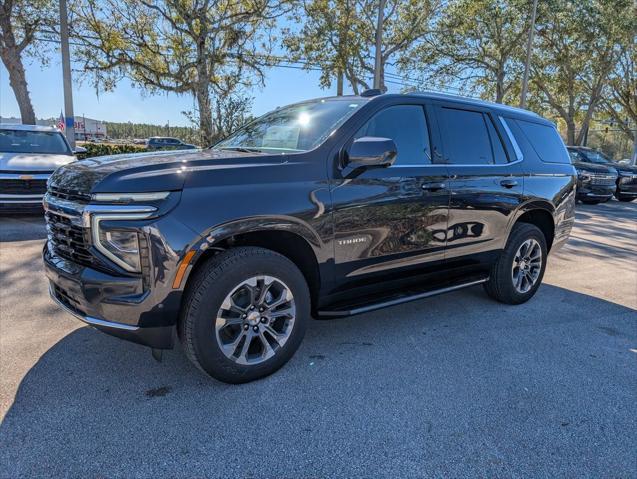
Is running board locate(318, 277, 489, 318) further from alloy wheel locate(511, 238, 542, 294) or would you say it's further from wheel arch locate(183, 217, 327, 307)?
alloy wheel locate(511, 238, 542, 294)

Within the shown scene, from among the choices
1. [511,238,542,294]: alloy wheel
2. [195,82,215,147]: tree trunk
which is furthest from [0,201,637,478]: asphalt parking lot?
[195,82,215,147]: tree trunk

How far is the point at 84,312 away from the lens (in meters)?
2.55

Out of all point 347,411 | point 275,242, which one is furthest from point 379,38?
point 347,411

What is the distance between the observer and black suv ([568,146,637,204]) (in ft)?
48.8

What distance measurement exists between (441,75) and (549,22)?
625 centimetres

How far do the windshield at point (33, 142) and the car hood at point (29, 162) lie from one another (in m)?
0.44

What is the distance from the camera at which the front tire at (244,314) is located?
2.57m

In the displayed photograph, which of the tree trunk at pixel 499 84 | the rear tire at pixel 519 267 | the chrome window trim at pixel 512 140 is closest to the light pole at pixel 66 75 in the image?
the chrome window trim at pixel 512 140

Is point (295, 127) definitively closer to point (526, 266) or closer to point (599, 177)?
point (526, 266)

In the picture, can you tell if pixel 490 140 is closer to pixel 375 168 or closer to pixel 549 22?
pixel 375 168

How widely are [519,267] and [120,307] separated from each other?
12.3 feet

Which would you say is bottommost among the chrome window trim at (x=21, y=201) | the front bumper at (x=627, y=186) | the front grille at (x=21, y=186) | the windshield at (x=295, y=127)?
the front bumper at (x=627, y=186)

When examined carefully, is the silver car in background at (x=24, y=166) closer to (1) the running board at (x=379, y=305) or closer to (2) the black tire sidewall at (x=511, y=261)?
(1) the running board at (x=379, y=305)

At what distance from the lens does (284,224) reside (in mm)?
2770
